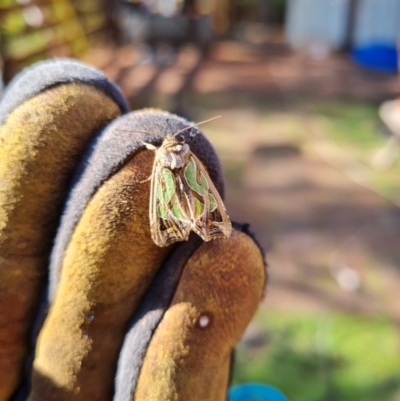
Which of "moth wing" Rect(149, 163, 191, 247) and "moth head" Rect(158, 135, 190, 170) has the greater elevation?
"moth head" Rect(158, 135, 190, 170)

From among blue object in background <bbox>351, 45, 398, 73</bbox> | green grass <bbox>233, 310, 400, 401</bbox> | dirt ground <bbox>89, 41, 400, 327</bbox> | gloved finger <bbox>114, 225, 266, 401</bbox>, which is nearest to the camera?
gloved finger <bbox>114, 225, 266, 401</bbox>

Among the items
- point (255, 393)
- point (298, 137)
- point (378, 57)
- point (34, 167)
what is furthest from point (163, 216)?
point (378, 57)

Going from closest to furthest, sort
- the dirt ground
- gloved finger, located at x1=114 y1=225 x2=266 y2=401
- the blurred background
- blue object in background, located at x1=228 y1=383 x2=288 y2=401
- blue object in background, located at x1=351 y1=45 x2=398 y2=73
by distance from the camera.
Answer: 1. gloved finger, located at x1=114 y1=225 x2=266 y2=401
2. blue object in background, located at x1=228 y1=383 x2=288 y2=401
3. the blurred background
4. the dirt ground
5. blue object in background, located at x1=351 y1=45 x2=398 y2=73

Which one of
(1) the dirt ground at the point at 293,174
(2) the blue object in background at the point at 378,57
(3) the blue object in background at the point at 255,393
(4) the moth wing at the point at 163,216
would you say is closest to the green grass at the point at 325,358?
(1) the dirt ground at the point at 293,174

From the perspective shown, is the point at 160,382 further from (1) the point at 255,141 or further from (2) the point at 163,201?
(1) the point at 255,141

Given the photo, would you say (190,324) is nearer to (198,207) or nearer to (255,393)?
(198,207)

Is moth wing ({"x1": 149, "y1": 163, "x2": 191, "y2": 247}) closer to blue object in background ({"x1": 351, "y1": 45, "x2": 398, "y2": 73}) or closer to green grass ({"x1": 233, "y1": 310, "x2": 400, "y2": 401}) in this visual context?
green grass ({"x1": 233, "y1": 310, "x2": 400, "y2": 401})

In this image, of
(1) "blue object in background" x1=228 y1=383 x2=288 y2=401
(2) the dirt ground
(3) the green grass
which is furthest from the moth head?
(2) the dirt ground
